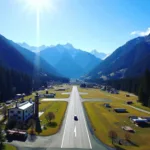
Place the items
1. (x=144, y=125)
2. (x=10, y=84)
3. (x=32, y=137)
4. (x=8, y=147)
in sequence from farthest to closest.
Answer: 1. (x=10, y=84)
2. (x=144, y=125)
3. (x=32, y=137)
4. (x=8, y=147)

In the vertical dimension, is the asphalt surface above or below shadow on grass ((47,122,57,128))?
below

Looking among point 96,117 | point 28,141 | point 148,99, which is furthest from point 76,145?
point 148,99

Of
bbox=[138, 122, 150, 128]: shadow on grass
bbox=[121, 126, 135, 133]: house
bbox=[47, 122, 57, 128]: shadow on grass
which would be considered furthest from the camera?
bbox=[138, 122, 150, 128]: shadow on grass

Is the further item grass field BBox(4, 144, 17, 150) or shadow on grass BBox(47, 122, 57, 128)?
shadow on grass BBox(47, 122, 57, 128)

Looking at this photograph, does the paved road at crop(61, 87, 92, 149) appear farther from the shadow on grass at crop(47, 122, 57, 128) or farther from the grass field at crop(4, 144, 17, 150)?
the grass field at crop(4, 144, 17, 150)

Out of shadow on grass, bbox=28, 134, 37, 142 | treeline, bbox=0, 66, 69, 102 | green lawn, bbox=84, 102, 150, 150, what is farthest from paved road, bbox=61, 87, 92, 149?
treeline, bbox=0, 66, 69, 102

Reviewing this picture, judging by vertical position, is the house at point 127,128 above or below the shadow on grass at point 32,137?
above

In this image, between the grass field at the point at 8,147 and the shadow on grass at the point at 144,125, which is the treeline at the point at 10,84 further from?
the shadow on grass at the point at 144,125

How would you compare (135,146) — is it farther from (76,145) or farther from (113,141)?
(76,145)

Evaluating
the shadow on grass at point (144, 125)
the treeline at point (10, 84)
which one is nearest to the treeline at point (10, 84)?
the treeline at point (10, 84)

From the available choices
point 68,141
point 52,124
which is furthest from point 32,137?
point 52,124

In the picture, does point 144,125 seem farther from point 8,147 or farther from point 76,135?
point 8,147
